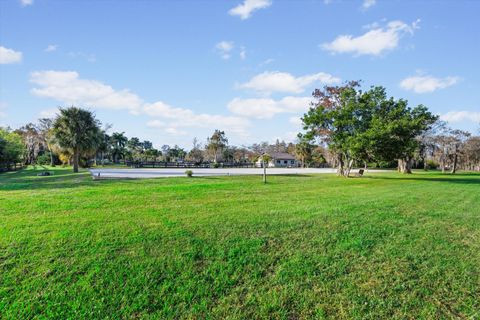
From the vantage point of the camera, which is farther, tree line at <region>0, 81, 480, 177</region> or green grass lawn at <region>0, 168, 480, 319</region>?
tree line at <region>0, 81, 480, 177</region>

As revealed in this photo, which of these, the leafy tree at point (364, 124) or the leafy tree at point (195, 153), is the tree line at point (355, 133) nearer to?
the leafy tree at point (364, 124)

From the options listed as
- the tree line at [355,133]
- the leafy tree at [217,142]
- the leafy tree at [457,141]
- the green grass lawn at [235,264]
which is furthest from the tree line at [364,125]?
the leafy tree at [217,142]

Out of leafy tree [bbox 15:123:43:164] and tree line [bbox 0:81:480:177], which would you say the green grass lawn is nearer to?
tree line [bbox 0:81:480:177]

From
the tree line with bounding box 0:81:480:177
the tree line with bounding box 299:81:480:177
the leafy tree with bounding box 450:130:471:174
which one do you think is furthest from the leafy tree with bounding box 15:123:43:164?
the leafy tree with bounding box 450:130:471:174

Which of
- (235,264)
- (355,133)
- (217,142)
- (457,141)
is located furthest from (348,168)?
(217,142)

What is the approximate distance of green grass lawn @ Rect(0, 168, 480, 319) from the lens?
346 centimetres

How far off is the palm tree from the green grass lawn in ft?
64.5

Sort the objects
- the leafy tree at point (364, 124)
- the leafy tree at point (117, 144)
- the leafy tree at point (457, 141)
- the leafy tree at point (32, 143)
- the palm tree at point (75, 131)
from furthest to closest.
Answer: the leafy tree at point (117, 144)
the leafy tree at point (32, 143)
the leafy tree at point (457, 141)
the palm tree at point (75, 131)
the leafy tree at point (364, 124)

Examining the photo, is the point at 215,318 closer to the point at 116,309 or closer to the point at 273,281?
the point at 273,281

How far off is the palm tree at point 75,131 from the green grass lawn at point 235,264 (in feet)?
64.5

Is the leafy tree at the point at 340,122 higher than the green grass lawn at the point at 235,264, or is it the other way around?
the leafy tree at the point at 340,122

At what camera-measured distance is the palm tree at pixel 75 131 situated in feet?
80.2

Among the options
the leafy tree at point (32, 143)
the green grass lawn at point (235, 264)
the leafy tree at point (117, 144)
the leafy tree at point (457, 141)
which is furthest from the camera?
the leafy tree at point (117, 144)

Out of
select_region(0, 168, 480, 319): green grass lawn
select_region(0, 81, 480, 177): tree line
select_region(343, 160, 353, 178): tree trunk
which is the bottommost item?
select_region(0, 168, 480, 319): green grass lawn
